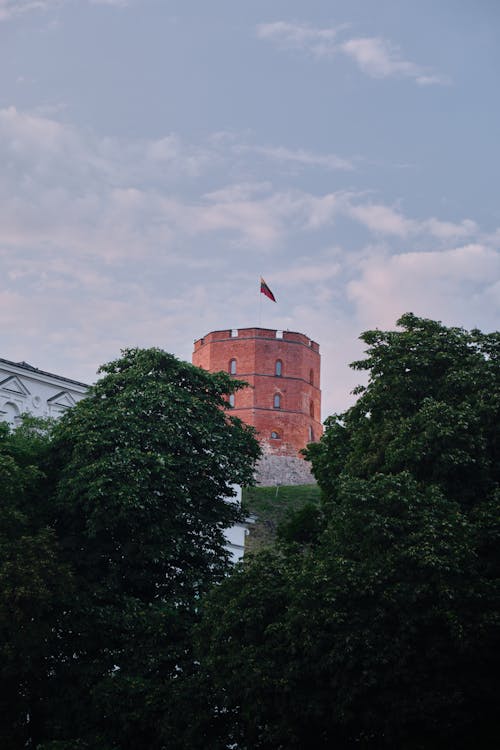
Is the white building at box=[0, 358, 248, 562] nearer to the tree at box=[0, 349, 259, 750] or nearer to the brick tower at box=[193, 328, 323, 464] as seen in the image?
the tree at box=[0, 349, 259, 750]

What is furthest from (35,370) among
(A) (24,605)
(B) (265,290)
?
(B) (265,290)

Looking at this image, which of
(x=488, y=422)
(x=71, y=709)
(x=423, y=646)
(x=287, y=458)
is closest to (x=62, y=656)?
(x=71, y=709)

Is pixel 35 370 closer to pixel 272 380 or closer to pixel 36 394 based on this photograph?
pixel 36 394

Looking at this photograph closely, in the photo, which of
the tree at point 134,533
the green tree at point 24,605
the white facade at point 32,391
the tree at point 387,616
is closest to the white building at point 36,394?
the white facade at point 32,391

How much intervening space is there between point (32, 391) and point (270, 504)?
1096 inches

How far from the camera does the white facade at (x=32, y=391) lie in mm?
37062

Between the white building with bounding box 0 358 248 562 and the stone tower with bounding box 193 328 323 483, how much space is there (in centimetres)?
3740

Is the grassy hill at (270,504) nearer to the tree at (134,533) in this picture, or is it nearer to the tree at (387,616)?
the tree at (134,533)

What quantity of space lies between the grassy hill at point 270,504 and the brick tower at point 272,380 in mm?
7765

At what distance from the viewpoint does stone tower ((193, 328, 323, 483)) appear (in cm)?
7662

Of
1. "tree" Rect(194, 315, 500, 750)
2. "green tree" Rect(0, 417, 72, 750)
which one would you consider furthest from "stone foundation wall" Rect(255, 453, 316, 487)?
"tree" Rect(194, 315, 500, 750)

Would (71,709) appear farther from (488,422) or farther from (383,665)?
(488,422)

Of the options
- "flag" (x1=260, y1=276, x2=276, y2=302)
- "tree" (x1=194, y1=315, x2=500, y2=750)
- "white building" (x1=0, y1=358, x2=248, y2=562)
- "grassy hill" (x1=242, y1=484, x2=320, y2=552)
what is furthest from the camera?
"flag" (x1=260, y1=276, x2=276, y2=302)

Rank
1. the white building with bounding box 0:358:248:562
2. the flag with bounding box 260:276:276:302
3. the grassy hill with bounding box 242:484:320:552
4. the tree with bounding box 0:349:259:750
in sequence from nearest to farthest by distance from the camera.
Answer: the tree with bounding box 0:349:259:750, the white building with bounding box 0:358:248:562, the grassy hill with bounding box 242:484:320:552, the flag with bounding box 260:276:276:302
